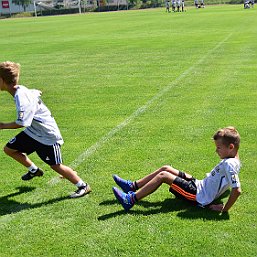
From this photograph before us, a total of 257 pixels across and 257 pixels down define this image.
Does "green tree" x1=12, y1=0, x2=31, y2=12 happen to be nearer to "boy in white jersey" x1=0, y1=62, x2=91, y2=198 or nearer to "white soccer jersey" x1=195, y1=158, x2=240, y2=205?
"boy in white jersey" x1=0, y1=62, x2=91, y2=198

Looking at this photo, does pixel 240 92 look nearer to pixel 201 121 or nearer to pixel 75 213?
pixel 201 121

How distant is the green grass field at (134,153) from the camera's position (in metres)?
4.28

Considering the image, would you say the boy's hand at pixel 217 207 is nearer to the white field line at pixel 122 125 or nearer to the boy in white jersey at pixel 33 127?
the boy in white jersey at pixel 33 127

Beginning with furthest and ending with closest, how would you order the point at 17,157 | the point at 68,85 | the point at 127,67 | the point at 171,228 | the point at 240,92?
the point at 127,67 < the point at 68,85 < the point at 240,92 < the point at 17,157 < the point at 171,228

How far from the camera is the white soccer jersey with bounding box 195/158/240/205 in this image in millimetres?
4543

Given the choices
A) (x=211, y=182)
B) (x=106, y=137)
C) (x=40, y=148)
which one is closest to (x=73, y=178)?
(x=40, y=148)

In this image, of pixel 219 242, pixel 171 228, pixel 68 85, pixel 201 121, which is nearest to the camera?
pixel 219 242

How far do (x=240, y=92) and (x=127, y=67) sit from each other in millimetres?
5183

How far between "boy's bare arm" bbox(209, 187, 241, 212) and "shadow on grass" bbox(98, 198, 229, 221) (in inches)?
2.1

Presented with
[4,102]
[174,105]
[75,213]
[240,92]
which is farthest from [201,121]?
[4,102]

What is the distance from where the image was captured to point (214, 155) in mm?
6469

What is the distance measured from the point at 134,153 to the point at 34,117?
202cm

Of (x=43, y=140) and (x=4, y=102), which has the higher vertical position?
(x=43, y=140)

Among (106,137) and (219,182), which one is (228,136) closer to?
(219,182)
